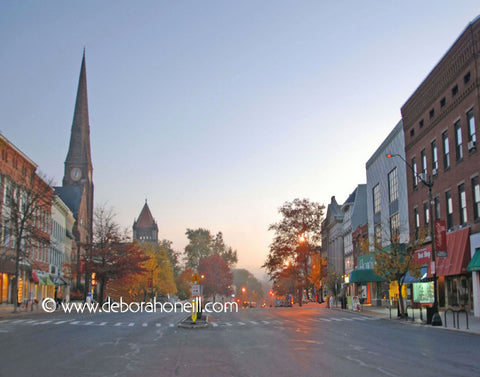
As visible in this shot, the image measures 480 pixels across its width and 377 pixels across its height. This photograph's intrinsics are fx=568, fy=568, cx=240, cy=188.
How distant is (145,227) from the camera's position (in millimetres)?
186375

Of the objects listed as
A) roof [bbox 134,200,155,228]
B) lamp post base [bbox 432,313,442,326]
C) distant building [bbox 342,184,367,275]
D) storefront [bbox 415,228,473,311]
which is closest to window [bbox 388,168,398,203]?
storefront [bbox 415,228,473,311]

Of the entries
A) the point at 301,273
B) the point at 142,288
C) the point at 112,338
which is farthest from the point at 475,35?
the point at 142,288

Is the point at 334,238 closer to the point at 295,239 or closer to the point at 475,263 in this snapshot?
the point at 295,239

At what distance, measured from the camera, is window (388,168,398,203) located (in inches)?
2023

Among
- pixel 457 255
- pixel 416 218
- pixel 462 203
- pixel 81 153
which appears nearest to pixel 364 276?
pixel 416 218

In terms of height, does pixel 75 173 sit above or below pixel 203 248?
above

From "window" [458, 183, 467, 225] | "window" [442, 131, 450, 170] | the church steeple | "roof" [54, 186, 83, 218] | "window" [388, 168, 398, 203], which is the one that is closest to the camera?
"window" [458, 183, 467, 225]

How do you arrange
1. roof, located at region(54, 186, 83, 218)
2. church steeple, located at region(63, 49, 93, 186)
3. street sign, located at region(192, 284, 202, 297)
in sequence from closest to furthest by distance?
1. street sign, located at region(192, 284, 202, 297)
2. roof, located at region(54, 186, 83, 218)
3. church steeple, located at region(63, 49, 93, 186)

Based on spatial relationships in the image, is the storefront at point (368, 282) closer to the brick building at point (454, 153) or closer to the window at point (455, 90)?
the brick building at point (454, 153)

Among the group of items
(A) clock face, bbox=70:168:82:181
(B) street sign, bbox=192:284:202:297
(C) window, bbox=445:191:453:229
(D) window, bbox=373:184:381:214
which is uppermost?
(A) clock face, bbox=70:168:82:181

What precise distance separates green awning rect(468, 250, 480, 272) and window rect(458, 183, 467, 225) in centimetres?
328

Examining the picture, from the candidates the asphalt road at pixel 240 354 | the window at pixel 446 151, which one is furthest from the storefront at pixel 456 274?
the asphalt road at pixel 240 354

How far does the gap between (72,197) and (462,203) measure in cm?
8021

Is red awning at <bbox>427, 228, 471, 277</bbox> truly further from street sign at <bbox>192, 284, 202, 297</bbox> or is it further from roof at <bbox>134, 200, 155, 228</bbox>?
roof at <bbox>134, 200, 155, 228</bbox>
